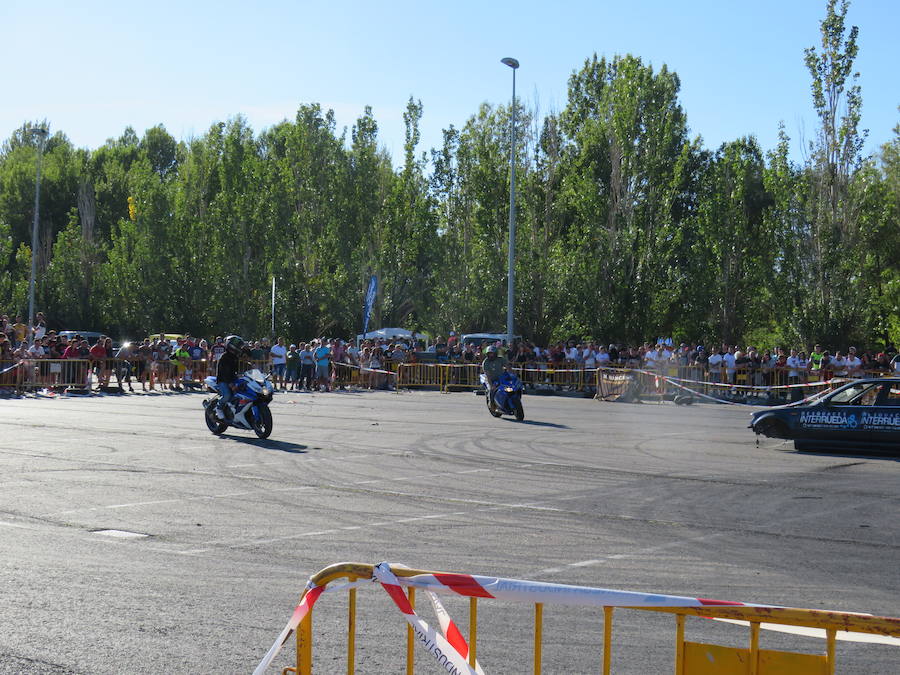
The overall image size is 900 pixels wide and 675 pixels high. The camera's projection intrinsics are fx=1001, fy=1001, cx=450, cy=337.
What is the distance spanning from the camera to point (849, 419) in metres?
17.4

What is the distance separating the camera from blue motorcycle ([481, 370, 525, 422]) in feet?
76.8

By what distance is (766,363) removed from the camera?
33.1 metres

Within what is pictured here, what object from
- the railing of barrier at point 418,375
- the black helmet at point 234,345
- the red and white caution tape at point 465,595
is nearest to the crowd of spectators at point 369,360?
the railing of barrier at point 418,375

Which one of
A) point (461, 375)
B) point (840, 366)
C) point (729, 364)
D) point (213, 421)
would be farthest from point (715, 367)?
point (213, 421)

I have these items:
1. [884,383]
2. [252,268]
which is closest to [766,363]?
[884,383]

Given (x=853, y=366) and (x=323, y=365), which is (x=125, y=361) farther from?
(x=853, y=366)

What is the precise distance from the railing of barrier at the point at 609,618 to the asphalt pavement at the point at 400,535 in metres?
1.61

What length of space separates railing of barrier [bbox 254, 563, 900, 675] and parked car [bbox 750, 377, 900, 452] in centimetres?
1469

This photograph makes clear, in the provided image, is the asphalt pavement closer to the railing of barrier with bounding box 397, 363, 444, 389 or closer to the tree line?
the railing of barrier with bounding box 397, 363, 444, 389

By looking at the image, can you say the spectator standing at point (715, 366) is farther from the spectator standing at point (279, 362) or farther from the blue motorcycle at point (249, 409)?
the blue motorcycle at point (249, 409)

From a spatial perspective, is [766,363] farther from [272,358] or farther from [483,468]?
[483,468]

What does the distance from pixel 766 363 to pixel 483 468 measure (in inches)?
836

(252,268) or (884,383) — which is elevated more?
(252,268)

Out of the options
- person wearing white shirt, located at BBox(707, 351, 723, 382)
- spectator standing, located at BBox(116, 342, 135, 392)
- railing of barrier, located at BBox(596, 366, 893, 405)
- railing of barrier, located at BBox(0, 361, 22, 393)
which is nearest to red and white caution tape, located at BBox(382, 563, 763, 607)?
railing of barrier, located at BBox(596, 366, 893, 405)
